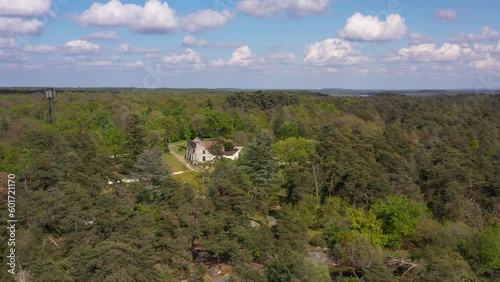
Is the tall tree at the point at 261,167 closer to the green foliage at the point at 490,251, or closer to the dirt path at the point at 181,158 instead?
the dirt path at the point at 181,158

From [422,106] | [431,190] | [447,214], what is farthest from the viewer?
[422,106]

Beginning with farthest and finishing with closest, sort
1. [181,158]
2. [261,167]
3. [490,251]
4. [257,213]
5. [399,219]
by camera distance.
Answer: [181,158] < [261,167] < [257,213] < [399,219] < [490,251]

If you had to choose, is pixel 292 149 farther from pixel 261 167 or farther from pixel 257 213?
pixel 257 213

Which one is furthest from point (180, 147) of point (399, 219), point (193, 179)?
Result: point (399, 219)

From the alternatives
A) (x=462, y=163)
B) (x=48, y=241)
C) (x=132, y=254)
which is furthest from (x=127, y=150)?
(x=462, y=163)

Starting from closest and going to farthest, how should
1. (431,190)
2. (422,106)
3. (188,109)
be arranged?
(431,190)
(188,109)
(422,106)

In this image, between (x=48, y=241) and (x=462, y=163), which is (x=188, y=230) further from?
(x=462, y=163)

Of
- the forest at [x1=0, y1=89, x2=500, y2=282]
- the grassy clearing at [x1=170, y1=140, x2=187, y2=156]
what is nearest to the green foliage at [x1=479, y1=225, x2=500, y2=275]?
the forest at [x1=0, y1=89, x2=500, y2=282]

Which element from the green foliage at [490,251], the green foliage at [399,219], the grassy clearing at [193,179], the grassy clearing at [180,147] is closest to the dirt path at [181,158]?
the grassy clearing at [180,147]
